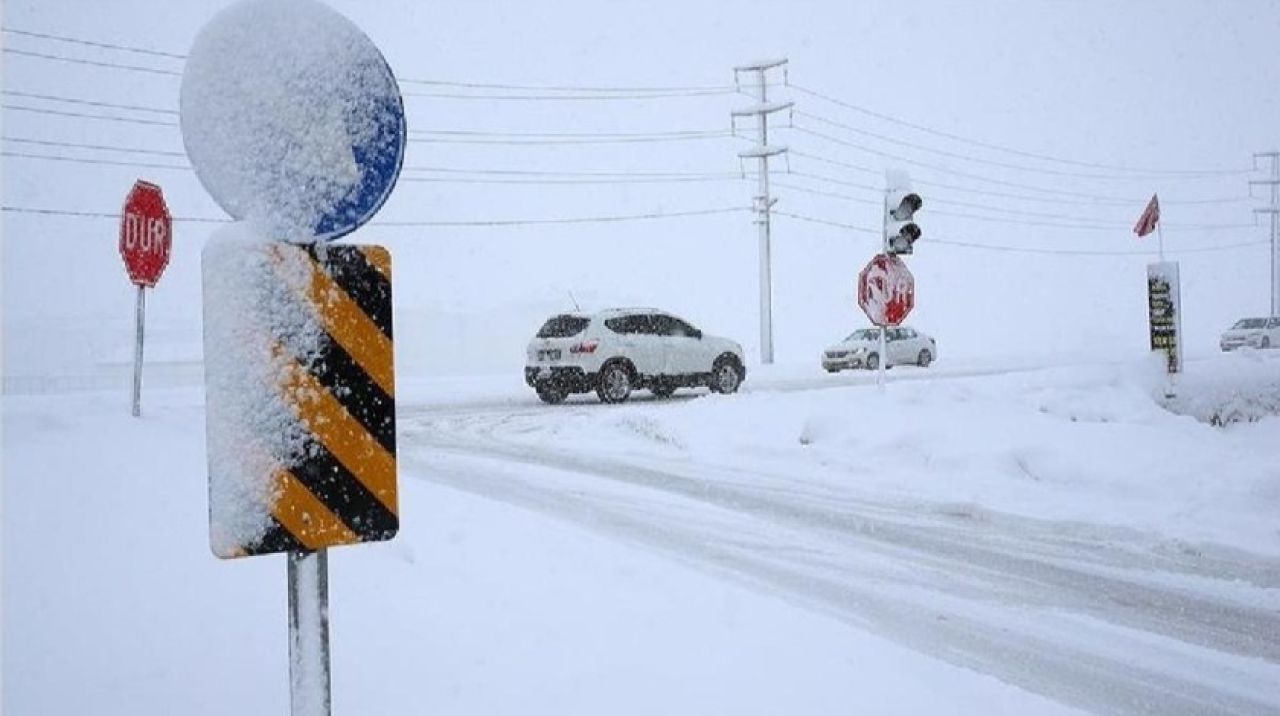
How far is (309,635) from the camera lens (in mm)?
2076

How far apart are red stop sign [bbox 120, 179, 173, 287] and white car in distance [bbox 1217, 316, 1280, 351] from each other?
3862cm

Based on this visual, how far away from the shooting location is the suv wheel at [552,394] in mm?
16016

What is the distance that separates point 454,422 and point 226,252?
37.5ft

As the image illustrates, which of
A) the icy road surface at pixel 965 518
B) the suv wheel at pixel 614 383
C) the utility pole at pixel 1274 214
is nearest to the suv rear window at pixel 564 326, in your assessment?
the suv wheel at pixel 614 383

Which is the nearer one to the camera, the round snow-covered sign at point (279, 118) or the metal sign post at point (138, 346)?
the round snow-covered sign at point (279, 118)

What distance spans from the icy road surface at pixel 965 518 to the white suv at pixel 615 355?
3.30m

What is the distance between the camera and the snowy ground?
344cm

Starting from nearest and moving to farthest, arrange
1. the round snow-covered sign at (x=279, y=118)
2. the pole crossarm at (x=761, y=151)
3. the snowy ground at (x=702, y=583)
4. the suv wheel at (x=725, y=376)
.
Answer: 1. the round snow-covered sign at (x=279, y=118)
2. the snowy ground at (x=702, y=583)
3. the suv wheel at (x=725, y=376)
4. the pole crossarm at (x=761, y=151)

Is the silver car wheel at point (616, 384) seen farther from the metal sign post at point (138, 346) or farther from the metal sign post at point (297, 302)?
the metal sign post at point (297, 302)

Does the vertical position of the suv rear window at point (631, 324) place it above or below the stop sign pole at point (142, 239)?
below

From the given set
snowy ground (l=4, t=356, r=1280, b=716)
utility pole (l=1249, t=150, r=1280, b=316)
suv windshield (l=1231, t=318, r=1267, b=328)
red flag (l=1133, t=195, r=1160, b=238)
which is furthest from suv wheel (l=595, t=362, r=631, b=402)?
utility pole (l=1249, t=150, r=1280, b=316)

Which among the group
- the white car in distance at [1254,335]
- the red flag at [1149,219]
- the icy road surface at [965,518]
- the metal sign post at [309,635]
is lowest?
the icy road surface at [965,518]

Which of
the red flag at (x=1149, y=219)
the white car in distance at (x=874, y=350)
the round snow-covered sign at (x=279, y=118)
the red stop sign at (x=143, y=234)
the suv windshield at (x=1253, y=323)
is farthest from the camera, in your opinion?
the suv windshield at (x=1253, y=323)

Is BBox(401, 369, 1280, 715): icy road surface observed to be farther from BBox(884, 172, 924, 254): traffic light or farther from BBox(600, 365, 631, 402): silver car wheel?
BBox(600, 365, 631, 402): silver car wheel
